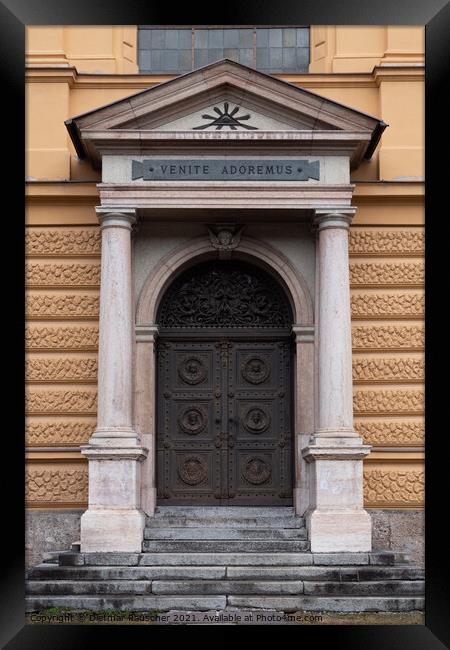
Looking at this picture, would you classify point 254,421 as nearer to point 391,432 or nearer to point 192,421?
point 192,421

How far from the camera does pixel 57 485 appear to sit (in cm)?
1475

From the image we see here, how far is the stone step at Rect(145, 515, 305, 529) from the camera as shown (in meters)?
14.3

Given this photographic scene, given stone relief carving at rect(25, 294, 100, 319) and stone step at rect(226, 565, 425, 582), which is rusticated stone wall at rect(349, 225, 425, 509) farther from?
stone relief carving at rect(25, 294, 100, 319)

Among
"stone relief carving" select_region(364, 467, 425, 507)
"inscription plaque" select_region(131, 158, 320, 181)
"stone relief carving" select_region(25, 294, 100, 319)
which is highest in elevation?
"inscription plaque" select_region(131, 158, 320, 181)

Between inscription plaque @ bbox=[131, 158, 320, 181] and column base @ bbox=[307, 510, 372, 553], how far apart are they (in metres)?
4.09

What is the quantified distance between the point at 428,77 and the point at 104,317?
641 centimetres

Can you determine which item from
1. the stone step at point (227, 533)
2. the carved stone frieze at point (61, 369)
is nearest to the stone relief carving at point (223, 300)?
the carved stone frieze at point (61, 369)

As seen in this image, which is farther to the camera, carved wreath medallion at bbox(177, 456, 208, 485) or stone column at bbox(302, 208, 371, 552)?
carved wreath medallion at bbox(177, 456, 208, 485)

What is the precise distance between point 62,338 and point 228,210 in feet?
8.86

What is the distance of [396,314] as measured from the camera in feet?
49.3

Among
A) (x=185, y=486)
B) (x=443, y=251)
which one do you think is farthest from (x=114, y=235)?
(x=443, y=251)


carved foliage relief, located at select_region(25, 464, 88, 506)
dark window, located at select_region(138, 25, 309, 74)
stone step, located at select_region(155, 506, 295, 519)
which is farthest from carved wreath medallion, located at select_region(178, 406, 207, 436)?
dark window, located at select_region(138, 25, 309, 74)

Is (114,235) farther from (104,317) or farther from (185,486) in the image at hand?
(185,486)

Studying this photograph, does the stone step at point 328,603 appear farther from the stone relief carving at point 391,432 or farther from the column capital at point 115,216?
the column capital at point 115,216
